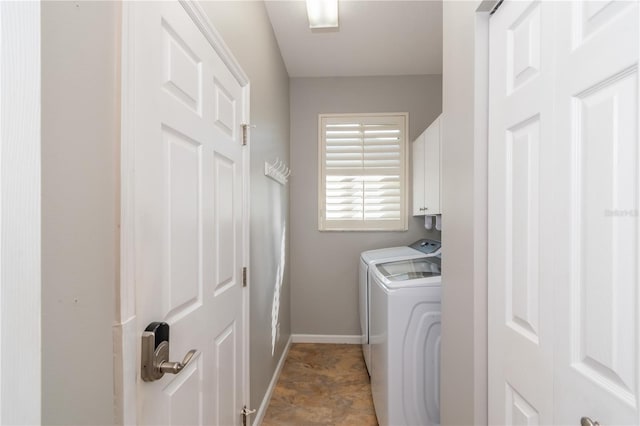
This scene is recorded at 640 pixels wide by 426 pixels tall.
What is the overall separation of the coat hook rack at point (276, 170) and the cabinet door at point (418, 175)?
49.0 inches

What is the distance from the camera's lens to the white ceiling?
225cm

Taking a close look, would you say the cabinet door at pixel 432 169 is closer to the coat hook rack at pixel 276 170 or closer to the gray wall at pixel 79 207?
the coat hook rack at pixel 276 170

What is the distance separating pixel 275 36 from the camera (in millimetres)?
2590

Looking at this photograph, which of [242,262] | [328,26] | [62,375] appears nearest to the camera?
[62,375]

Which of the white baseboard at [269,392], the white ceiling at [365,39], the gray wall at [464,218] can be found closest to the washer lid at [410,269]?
the gray wall at [464,218]

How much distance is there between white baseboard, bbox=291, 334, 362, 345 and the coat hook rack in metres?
1.68

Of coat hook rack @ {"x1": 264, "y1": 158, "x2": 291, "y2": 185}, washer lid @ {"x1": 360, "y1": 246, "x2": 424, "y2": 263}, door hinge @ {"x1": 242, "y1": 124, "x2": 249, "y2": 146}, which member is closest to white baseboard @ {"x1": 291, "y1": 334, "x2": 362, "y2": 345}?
washer lid @ {"x1": 360, "y1": 246, "x2": 424, "y2": 263}

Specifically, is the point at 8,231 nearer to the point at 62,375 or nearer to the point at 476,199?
the point at 62,375

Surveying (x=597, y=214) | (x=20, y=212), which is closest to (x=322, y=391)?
(x=597, y=214)

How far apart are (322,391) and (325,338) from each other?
3.09 ft

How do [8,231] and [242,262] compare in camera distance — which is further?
[242,262]

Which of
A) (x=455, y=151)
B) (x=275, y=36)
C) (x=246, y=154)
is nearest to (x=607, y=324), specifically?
(x=455, y=151)

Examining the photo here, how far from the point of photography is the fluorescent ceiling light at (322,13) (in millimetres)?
2086

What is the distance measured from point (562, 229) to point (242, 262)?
4.32ft
